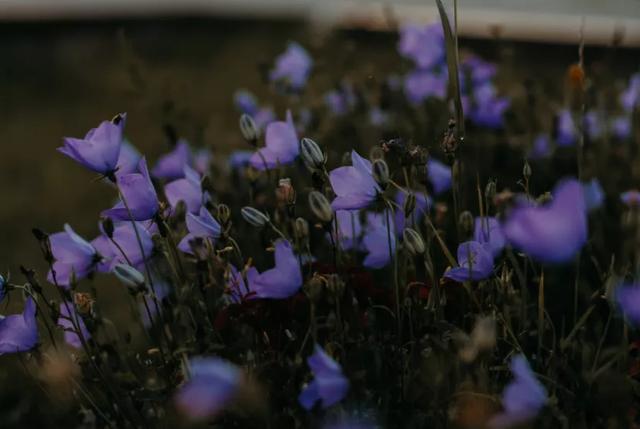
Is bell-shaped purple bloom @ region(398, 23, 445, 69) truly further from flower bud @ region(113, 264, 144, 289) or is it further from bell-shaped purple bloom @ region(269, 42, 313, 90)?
flower bud @ region(113, 264, 144, 289)

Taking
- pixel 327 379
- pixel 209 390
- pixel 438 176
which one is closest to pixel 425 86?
pixel 438 176

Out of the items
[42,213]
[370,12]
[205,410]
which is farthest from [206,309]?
[370,12]

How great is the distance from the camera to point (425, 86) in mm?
2660

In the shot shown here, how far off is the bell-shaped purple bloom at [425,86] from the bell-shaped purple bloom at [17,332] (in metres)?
1.49

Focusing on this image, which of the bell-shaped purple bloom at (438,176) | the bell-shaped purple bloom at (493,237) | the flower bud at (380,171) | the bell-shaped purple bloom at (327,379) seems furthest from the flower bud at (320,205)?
the bell-shaped purple bloom at (438,176)

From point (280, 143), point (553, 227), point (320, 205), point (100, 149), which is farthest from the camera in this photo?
point (280, 143)

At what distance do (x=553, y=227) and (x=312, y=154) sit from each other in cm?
45

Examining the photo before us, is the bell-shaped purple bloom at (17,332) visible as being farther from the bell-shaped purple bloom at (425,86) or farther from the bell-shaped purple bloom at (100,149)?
the bell-shaped purple bloom at (425,86)

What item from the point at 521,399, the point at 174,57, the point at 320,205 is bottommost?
the point at 521,399

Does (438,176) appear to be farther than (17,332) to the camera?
Yes

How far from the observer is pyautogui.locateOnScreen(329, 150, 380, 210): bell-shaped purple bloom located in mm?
1401

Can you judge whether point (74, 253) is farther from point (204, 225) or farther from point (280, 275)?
point (280, 275)

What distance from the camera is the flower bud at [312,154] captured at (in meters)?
1.37

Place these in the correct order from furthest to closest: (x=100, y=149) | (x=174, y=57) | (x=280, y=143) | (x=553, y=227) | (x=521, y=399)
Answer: (x=174, y=57)
(x=280, y=143)
(x=100, y=149)
(x=521, y=399)
(x=553, y=227)
